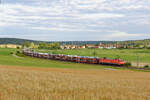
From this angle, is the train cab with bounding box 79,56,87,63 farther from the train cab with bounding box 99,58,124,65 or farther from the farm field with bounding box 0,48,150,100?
the farm field with bounding box 0,48,150,100

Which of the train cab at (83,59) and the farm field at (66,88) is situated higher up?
the farm field at (66,88)

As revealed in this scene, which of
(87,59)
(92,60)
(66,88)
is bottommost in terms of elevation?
(92,60)

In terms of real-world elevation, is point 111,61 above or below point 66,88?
below

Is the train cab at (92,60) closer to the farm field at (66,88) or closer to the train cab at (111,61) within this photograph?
the train cab at (111,61)

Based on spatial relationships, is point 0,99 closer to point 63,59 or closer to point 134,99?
point 134,99

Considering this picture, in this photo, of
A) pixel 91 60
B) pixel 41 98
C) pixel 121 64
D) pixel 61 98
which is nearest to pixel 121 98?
pixel 61 98

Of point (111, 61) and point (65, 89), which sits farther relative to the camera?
point (111, 61)

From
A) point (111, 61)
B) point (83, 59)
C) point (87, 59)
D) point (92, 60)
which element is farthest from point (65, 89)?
point (83, 59)

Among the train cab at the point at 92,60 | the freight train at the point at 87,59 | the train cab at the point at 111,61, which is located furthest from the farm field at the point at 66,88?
the train cab at the point at 92,60

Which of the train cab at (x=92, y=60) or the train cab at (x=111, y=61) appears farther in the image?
the train cab at (x=92, y=60)

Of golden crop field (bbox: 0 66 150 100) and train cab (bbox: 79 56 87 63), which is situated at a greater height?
golden crop field (bbox: 0 66 150 100)

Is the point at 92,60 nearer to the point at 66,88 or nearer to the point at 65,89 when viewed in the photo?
the point at 66,88

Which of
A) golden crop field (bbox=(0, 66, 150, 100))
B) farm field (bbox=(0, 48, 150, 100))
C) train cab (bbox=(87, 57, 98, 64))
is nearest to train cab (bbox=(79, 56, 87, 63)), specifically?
train cab (bbox=(87, 57, 98, 64))

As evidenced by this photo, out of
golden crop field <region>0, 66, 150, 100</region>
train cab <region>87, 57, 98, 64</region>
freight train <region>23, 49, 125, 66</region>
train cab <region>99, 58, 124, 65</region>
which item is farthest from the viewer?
train cab <region>87, 57, 98, 64</region>
